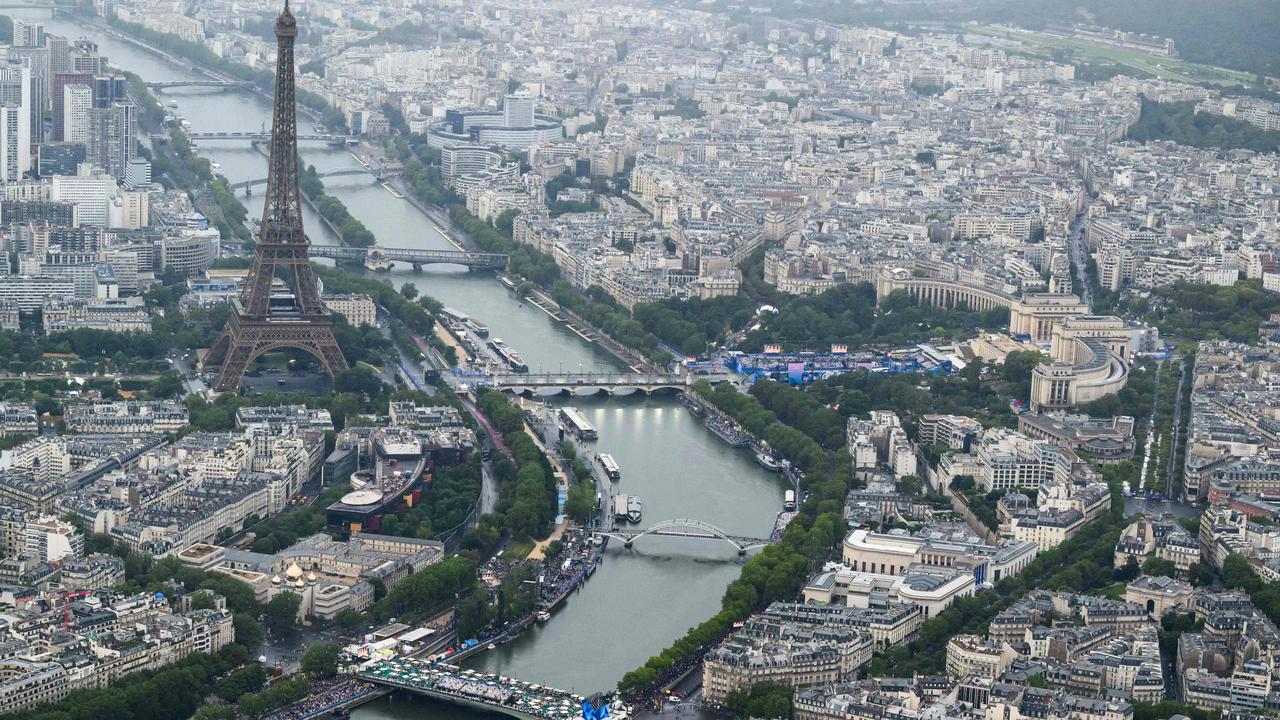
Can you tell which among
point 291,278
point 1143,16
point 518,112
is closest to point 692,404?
point 291,278

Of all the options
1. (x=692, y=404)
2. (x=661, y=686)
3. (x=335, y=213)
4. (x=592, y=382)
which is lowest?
(x=661, y=686)

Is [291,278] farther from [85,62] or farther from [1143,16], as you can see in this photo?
[1143,16]

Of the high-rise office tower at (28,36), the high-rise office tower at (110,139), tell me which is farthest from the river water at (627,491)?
the high-rise office tower at (28,36)

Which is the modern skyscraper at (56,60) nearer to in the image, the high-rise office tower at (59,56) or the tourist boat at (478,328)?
the high-rise office tower at (59,56)

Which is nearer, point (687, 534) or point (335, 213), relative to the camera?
point (687, 534)

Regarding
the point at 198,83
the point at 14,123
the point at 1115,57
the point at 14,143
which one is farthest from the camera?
the point at 1115,57

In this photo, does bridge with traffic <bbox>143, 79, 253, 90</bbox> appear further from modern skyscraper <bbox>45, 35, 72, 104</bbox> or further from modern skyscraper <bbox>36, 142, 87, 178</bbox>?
modern skyscraper <bbox>36, 142, 87, 178</bbox>

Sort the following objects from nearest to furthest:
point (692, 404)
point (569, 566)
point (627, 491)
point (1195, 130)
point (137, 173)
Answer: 1. point (569, 566)
2. point (627, 491)
3. point (692, 404)
4. point (137, 173)
5. point (1195, 130)
